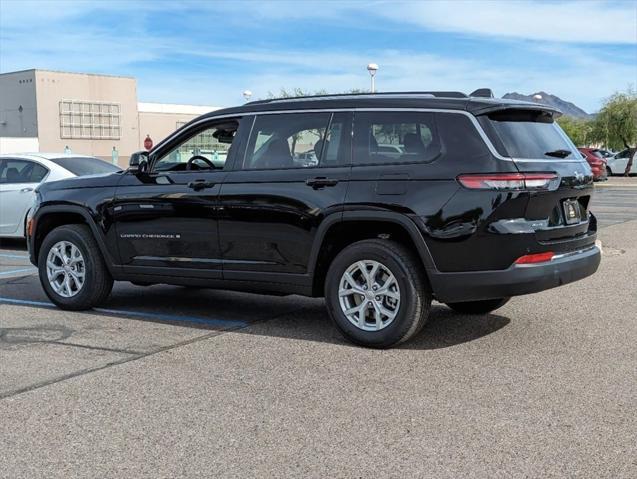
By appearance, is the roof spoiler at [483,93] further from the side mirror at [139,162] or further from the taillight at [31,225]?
the taillight at [31,225]

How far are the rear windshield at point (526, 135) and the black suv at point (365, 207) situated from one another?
0.6 inches

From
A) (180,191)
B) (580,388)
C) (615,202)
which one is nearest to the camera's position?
(580,388)

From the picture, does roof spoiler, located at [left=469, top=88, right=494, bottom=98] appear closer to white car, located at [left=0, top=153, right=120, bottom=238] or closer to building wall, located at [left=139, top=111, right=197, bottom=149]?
white car, located at [left=0, top=153, right=120, bottom=238]

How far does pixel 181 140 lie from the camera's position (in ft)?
24.5

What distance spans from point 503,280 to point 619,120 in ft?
200

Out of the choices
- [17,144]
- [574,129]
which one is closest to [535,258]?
[17,144]

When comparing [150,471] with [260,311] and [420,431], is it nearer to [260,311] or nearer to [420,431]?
[420,431]

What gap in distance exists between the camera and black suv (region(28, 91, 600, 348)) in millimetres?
5941

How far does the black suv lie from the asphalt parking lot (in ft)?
1.57

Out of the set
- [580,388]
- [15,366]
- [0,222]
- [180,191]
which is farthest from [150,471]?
[0,222]

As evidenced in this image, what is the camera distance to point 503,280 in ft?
19.4

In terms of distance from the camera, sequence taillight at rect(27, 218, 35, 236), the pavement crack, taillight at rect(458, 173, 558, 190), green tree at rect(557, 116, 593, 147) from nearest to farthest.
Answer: the pavement crack < taillight at rect(458, 173, 558, 190) < taillight at rect(27, 218, 35, 236) < green tree at rect(557, 116, 593, 147)

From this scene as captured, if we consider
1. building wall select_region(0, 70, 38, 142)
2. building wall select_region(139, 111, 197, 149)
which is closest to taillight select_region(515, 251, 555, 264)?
building wall select_region(0, 70, 38, 142)

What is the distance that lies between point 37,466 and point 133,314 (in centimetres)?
384
